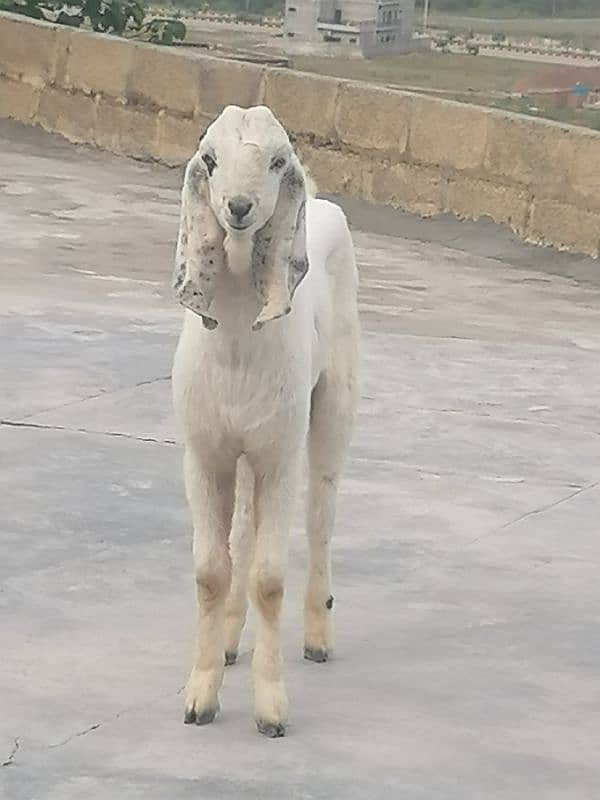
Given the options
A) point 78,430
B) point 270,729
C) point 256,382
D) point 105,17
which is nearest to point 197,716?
point 270,729

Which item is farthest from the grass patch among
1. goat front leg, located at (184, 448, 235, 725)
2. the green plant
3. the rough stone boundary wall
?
goat front leg, located at (184, 448, 235, 725)

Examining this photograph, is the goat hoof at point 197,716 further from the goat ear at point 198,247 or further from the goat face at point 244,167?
the goat face at point 244,167

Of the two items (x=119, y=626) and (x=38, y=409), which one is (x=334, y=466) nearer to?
(x=119, y=626)

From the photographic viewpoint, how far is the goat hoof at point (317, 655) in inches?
202

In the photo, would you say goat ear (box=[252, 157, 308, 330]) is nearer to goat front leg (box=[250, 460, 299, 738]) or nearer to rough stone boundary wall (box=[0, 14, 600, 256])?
goat front leg (box=[250, 460, 299, 738])

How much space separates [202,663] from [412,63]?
380 inches

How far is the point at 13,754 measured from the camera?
173 inches

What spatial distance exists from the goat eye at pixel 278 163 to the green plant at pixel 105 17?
39.5 ft

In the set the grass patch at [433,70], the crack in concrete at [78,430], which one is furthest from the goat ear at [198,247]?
the grass patch at [433,70]

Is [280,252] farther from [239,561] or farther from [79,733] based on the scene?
[79,733]

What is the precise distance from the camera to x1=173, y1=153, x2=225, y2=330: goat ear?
13.9ft

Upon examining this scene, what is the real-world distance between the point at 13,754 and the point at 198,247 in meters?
1.21

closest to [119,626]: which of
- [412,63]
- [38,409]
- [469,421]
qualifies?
[38,409]

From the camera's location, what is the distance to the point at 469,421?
779cm
